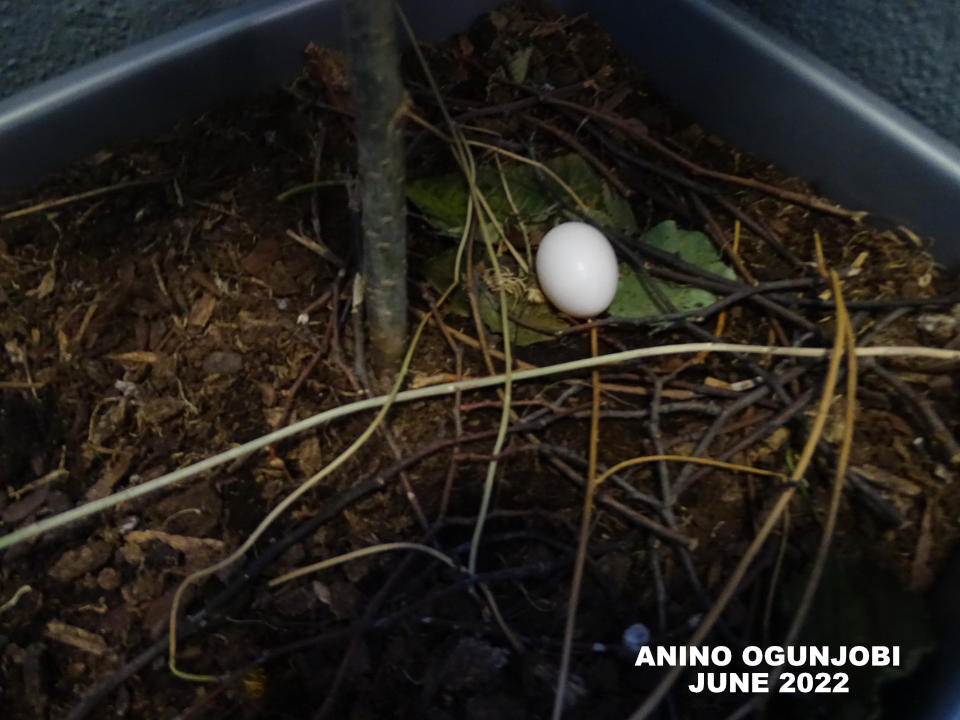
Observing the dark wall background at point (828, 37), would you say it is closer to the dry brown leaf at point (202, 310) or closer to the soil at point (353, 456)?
the soil at point (353, 456)

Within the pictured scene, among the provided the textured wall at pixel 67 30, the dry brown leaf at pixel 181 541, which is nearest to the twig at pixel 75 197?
the textured wall at pixel 67 30

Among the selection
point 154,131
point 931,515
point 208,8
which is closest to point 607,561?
point 931,515

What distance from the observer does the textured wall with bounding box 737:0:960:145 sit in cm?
90

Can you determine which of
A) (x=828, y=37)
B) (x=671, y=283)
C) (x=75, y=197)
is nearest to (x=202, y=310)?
(x=75, y=197)

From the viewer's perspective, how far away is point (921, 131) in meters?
0.93

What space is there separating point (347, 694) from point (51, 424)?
0.46 meters

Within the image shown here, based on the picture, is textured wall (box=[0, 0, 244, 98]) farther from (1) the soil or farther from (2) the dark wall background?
(1) the soil

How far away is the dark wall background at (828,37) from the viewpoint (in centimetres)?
91

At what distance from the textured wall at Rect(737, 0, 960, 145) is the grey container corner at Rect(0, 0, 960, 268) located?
0.03 metres

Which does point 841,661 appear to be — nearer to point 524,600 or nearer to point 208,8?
point 524,600

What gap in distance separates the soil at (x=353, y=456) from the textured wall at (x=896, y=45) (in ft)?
0.53

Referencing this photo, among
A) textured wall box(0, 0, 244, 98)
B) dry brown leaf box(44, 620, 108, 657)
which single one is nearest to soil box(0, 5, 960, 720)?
dry brown leaf box(44, 620, 108, 657)

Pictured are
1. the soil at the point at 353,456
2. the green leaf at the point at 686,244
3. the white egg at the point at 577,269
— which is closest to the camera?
the soil at the point at 353,456

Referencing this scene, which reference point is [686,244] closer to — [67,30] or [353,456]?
[353,456]
